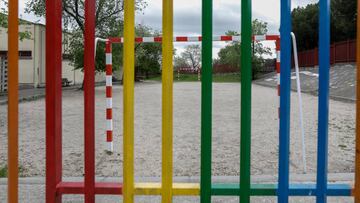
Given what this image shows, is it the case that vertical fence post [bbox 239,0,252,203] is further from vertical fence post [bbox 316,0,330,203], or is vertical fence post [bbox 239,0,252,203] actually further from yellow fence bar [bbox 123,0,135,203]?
yellow fence bar [bbox 123,0,135,203]

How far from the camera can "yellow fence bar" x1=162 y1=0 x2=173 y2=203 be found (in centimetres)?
209

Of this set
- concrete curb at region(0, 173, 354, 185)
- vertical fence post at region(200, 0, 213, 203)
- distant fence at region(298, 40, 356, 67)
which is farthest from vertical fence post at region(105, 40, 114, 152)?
distant fence at region(298, 40, 356, 67)

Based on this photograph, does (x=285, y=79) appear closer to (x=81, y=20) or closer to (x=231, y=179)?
(x=231, y=179)

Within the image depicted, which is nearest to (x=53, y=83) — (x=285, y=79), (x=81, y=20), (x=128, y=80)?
(x=128, y=80)

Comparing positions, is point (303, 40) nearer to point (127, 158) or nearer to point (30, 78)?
point (30, 78)

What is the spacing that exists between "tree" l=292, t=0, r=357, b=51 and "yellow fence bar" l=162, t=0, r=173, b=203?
35.1m

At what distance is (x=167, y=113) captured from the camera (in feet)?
6.99

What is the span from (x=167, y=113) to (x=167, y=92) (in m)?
0.10

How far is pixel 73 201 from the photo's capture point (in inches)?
147

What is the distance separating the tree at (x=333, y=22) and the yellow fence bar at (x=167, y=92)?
35.1 m

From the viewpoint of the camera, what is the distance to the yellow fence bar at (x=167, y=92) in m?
2.09

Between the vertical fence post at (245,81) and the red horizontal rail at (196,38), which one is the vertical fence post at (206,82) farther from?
the red horizontal rail at (196,38)

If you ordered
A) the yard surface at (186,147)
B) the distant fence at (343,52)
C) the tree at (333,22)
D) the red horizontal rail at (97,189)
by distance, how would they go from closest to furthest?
the red horizontal rail at (97,189), the yard surface at (186,147), the distant fence at (343,52), the tree at (333,22)

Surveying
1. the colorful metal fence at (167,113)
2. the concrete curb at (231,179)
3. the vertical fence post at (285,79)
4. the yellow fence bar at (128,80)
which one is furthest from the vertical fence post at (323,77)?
the concrete curb at (231,179)
